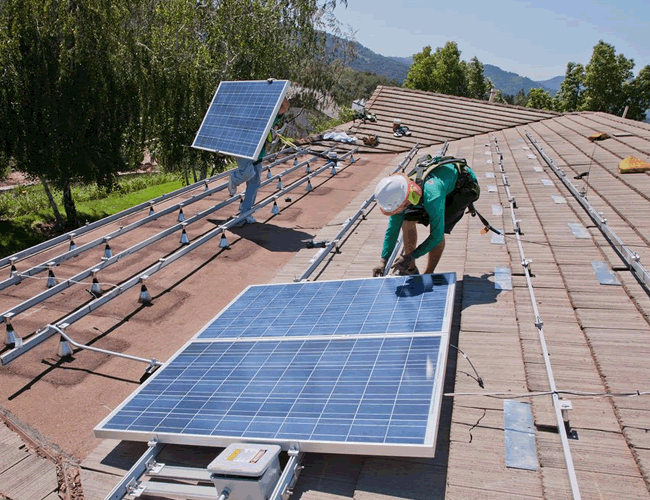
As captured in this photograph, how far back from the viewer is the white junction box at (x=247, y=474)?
11.9 feet

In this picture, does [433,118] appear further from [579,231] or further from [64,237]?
[64,237]

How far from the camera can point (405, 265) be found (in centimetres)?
691

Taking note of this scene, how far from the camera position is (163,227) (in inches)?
515

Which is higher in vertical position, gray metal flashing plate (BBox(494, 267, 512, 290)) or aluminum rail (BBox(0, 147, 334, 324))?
gray metal flashing plate (BBox(494, 267, 512, 290))

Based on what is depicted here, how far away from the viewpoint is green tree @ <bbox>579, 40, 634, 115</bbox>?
2756 inches

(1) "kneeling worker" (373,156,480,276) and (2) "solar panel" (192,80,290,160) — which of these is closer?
(1) "kneeling worker" (373,156,480,276)

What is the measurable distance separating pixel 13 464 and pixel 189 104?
2417 cm

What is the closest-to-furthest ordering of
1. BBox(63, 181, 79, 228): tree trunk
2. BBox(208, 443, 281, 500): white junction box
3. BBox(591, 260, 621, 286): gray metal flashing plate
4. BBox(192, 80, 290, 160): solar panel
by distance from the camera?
BBox(208, 443, 281, 500): white junction box < BBox(591, 260, 621, 286): gray metal flashing plate < BBox(192, 80, 290, 160): solar panel < BBox(63, 181, 79, 228): tree trunk

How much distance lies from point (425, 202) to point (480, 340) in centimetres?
188

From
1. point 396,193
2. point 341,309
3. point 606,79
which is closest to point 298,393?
point 341,309

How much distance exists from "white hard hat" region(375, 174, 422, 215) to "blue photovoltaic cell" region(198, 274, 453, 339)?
0.91m

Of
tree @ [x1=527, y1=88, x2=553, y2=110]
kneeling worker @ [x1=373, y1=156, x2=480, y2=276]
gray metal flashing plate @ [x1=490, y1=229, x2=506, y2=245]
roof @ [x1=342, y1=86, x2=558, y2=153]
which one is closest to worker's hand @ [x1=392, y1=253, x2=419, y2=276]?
kneeling worker @ [x1=373, y1=156, x2=480, y2=276]

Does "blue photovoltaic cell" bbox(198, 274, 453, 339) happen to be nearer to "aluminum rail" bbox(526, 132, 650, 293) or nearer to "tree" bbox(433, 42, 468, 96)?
"aluminum rail" bbox(526, 132, 650, 293)

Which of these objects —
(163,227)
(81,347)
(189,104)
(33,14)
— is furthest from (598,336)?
(189,104)
